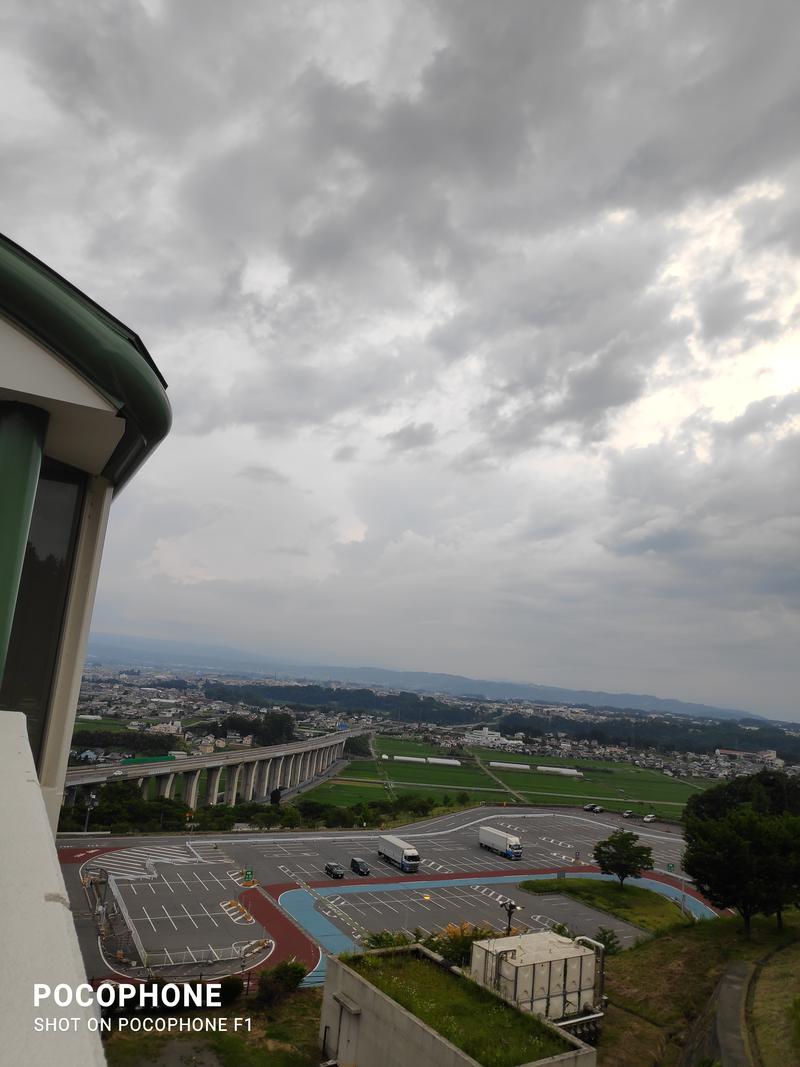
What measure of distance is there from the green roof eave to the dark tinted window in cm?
130

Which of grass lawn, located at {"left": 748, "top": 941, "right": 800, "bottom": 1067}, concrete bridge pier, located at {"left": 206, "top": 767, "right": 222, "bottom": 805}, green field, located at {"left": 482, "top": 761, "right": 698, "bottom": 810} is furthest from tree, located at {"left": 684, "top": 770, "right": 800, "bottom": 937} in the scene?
green field, located at {"left": 482, "top": 761, "right": 698, "bottom": 810}

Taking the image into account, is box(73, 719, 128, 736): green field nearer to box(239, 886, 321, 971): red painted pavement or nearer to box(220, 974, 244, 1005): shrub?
box(239, 886, 321, 971): red painted pavement

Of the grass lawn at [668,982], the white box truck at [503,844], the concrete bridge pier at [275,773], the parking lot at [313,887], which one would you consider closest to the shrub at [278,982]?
the parking lot at [313,887]

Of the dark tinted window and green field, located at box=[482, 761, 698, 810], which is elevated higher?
the dark tinted window

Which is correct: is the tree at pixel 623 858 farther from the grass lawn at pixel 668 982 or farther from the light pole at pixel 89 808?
the light pole at pixel 89 808

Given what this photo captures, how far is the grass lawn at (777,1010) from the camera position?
42.0 feet

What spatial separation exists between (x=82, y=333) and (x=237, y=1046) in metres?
17.0

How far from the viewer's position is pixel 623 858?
32156mm

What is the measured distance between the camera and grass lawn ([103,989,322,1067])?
14039mm

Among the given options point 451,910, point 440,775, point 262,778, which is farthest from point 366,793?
point 451,910

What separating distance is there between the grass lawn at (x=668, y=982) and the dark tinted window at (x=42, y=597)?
51.6 ft

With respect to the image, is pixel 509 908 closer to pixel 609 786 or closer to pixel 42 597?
pixel 42 597

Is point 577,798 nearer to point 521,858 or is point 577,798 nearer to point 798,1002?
point 521,858

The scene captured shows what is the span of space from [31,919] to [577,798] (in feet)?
247
